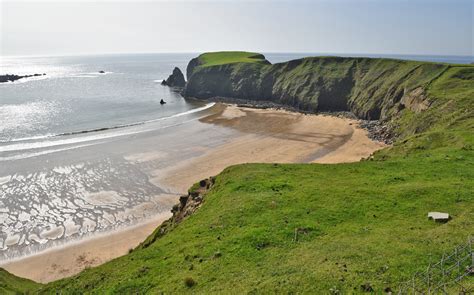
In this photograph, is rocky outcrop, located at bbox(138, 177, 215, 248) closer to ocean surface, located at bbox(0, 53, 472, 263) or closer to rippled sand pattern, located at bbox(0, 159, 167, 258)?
ocean surface, located at bbox(0, 53, 472, 263)

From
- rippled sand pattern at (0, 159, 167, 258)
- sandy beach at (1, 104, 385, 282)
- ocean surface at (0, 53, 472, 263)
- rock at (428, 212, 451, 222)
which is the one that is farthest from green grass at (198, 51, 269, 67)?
rock at (428, 212, 451, 222)

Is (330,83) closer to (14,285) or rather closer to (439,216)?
(439,216)

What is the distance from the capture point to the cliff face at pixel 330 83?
74.6 m

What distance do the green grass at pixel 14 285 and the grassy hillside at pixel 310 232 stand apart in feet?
8.88

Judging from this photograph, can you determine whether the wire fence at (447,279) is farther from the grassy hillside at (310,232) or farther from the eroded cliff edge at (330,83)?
the eroded cliff edge at (330,83)

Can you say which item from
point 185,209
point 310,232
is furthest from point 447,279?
point 185,209

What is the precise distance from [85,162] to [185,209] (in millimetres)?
33178

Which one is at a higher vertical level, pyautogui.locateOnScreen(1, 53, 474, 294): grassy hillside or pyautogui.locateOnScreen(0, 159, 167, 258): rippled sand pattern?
pyautogui.locateOnScreen(1, 53, 474, 294): grassy hillside

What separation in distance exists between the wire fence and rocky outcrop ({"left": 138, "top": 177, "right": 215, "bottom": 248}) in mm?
17284

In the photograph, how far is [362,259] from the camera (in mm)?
17031

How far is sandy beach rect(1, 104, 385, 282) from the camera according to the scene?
3122 cm

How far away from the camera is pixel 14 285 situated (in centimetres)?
2339

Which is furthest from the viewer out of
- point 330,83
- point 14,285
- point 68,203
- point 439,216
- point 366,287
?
point 330,83

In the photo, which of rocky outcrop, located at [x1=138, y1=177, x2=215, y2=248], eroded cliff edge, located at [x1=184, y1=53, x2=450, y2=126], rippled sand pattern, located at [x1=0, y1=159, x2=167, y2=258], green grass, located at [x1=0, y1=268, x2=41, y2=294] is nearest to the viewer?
green grass, located at [x1=0, y1=268, x2=41, y2=294]
